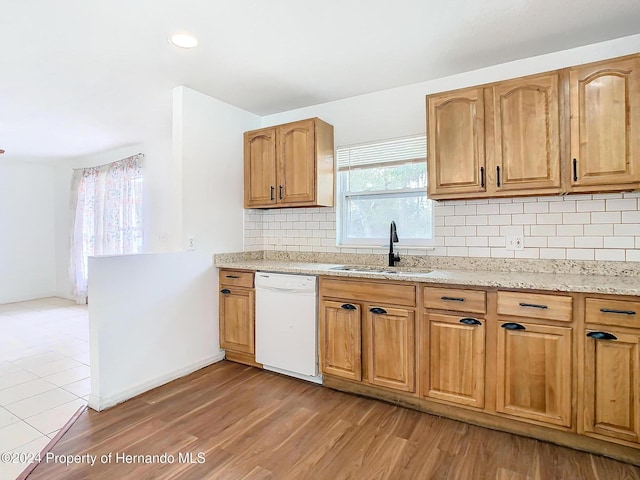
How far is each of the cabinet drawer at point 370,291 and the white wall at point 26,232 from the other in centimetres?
610

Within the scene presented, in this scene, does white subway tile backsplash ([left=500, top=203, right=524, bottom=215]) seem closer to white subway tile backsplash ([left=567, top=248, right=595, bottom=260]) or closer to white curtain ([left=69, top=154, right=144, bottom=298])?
white subway tile backsplash ([left=567, top=248, right=595, bottom=260])

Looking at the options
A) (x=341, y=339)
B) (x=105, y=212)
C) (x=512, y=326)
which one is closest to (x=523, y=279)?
(x=512, y=326)

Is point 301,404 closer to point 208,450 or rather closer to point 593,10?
point 208,450

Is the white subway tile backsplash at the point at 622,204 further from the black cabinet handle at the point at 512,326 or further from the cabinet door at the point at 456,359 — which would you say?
the cabinet door at the point at 456,359

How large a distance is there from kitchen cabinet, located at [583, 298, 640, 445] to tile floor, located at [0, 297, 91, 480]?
302cm

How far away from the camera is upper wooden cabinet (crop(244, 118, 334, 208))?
3.22 meters

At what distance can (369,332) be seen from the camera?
259 centimetres

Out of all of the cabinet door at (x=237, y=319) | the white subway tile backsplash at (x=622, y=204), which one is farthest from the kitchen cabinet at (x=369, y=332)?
the white subway tile backsplash at (x=622, y=204)

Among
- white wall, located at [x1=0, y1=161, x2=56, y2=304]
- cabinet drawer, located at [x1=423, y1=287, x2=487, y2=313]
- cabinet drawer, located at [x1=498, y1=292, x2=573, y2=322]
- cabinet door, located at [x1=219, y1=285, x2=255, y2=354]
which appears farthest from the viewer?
white wall, located at [x1=0, y1=161, x2=56, y2=304]

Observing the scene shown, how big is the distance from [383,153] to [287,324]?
5.63 feet

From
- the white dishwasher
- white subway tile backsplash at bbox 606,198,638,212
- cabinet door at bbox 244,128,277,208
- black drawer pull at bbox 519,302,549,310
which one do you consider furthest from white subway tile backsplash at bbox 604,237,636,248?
cabinet door at bbox 244,128,277,208

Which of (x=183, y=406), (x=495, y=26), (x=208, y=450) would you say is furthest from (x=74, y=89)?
(x=495, y=26)

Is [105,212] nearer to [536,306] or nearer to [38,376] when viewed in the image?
[38,376]

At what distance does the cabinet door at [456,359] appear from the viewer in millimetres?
2219
